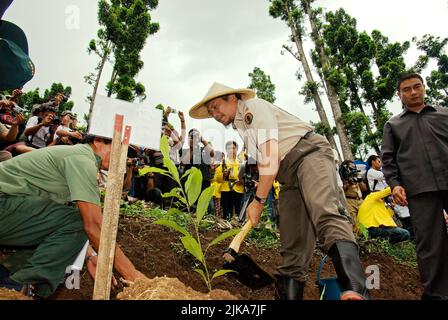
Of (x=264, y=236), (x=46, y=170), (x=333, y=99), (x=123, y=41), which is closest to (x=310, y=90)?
(x=333, y=99)

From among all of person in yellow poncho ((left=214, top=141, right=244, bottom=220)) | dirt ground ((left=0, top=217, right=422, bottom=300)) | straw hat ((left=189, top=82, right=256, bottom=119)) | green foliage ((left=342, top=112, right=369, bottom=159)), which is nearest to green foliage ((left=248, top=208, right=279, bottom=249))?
dirt ground ((left=0, top=217, right=422, bottom=300))

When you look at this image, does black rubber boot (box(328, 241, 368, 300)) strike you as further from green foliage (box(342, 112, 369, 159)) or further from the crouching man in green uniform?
green foliage (box(342, 112, 369, 159))

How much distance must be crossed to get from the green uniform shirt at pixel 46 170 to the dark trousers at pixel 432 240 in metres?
1.99

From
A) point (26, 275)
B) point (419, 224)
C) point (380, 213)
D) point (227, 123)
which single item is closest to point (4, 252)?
point (26, 275)

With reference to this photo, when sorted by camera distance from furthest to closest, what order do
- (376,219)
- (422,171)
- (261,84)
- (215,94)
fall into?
(261,84)
(376,219)
(422,171)
(215,94)

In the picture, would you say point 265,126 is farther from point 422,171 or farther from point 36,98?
point 36,98

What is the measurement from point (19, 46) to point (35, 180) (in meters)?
0.71

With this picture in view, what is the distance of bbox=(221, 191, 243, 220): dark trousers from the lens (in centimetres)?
496

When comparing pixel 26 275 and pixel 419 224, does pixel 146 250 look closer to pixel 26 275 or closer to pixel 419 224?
pixel 26 275

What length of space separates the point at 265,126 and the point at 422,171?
1.20m

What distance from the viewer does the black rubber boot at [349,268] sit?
1285 mm

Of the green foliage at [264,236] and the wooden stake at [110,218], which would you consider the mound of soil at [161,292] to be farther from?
the green foliage at [264,236]

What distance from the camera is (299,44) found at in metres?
15.7

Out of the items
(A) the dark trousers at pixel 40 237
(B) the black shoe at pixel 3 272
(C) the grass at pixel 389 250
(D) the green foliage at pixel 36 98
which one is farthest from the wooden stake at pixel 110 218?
(D) the green foliage at pixel 36 98
